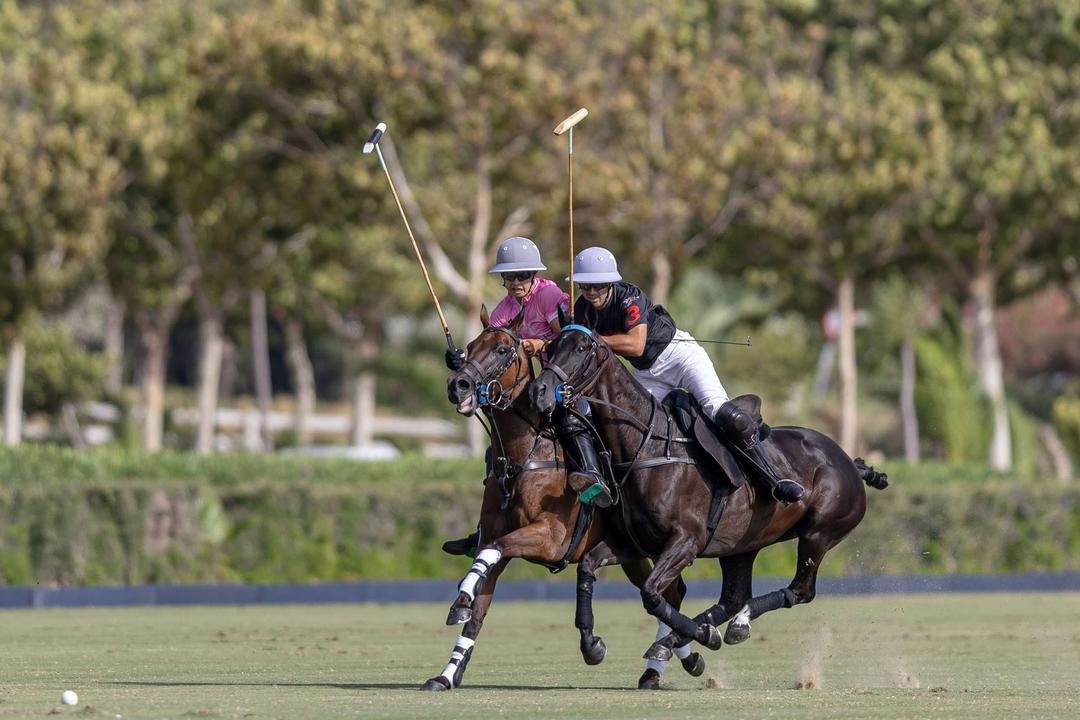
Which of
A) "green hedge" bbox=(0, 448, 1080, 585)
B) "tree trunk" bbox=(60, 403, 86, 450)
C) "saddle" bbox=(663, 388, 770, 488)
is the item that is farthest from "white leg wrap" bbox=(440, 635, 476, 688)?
"tree trunk" bbox=(60, 403, 86, 450)

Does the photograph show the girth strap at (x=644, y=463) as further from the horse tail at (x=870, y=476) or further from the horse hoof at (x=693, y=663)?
the horse tail at (x=870, y=476)

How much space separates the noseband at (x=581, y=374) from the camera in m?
8.91

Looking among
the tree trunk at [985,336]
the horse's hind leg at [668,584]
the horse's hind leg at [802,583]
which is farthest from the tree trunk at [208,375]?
the horse's hind leg at [668,584]

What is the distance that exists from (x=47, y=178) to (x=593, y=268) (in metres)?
18.9

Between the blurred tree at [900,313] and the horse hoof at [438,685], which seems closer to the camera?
the horse hoof at [438,685]

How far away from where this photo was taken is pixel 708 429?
31.5 ft

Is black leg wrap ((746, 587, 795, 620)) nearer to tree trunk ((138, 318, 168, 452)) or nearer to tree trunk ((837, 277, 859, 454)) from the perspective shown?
tree trunk ((837, 277, 859, 454))

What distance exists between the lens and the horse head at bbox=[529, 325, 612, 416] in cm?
880

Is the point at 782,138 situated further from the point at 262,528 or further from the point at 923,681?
the point at 923,681

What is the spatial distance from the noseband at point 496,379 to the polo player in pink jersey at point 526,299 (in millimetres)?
317

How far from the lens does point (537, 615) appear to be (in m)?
16.8

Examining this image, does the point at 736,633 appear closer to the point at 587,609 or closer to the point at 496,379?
the point at 587,609

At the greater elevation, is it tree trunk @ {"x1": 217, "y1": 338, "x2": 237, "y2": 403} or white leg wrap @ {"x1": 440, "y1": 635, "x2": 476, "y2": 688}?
tree trunk @ {"x1": 217, "y1": 338, "x2": 237, "y2": 403}

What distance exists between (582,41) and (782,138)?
124 inches
